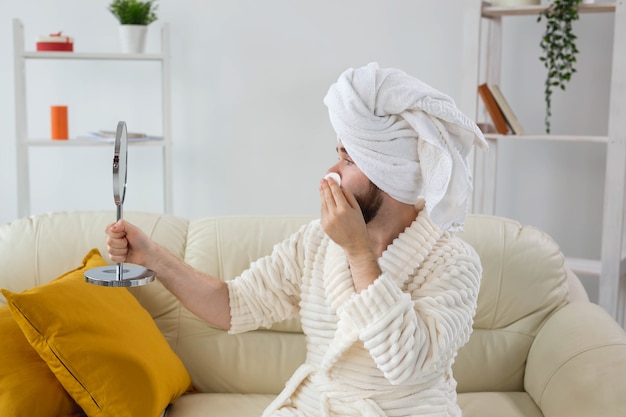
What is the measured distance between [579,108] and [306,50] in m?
1.26

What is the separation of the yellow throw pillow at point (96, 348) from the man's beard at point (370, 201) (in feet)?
2.38

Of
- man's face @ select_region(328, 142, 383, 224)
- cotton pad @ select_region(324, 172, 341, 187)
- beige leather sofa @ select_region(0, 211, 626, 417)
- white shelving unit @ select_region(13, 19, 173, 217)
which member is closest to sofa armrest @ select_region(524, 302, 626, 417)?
beige leather sofa @ select_region(0, 211, 626, 417)

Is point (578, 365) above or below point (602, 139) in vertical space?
below

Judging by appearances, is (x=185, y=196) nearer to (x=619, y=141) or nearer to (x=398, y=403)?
(x=619, y=141)

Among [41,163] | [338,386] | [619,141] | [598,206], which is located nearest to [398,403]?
[338,386]

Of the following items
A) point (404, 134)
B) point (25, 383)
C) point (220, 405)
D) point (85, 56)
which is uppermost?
point (85, 56)

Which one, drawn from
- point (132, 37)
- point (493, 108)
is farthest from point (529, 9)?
point (132, 37)

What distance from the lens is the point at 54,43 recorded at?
→ 3619mm

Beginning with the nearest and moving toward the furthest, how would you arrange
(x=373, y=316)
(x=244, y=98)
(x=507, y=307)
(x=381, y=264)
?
(x=373, y=316) → (x=381, y=264) → (x=507, y=307) → (x=244, y=98)

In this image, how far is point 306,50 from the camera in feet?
13.1

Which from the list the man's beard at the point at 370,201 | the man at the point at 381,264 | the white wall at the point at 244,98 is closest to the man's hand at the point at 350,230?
the man at the point at 381,264

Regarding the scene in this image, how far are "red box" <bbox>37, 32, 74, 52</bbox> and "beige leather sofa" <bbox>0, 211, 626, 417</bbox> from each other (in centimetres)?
Result: 137

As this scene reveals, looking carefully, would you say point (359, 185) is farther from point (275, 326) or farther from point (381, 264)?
point (275, 326)

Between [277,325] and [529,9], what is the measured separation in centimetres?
171
